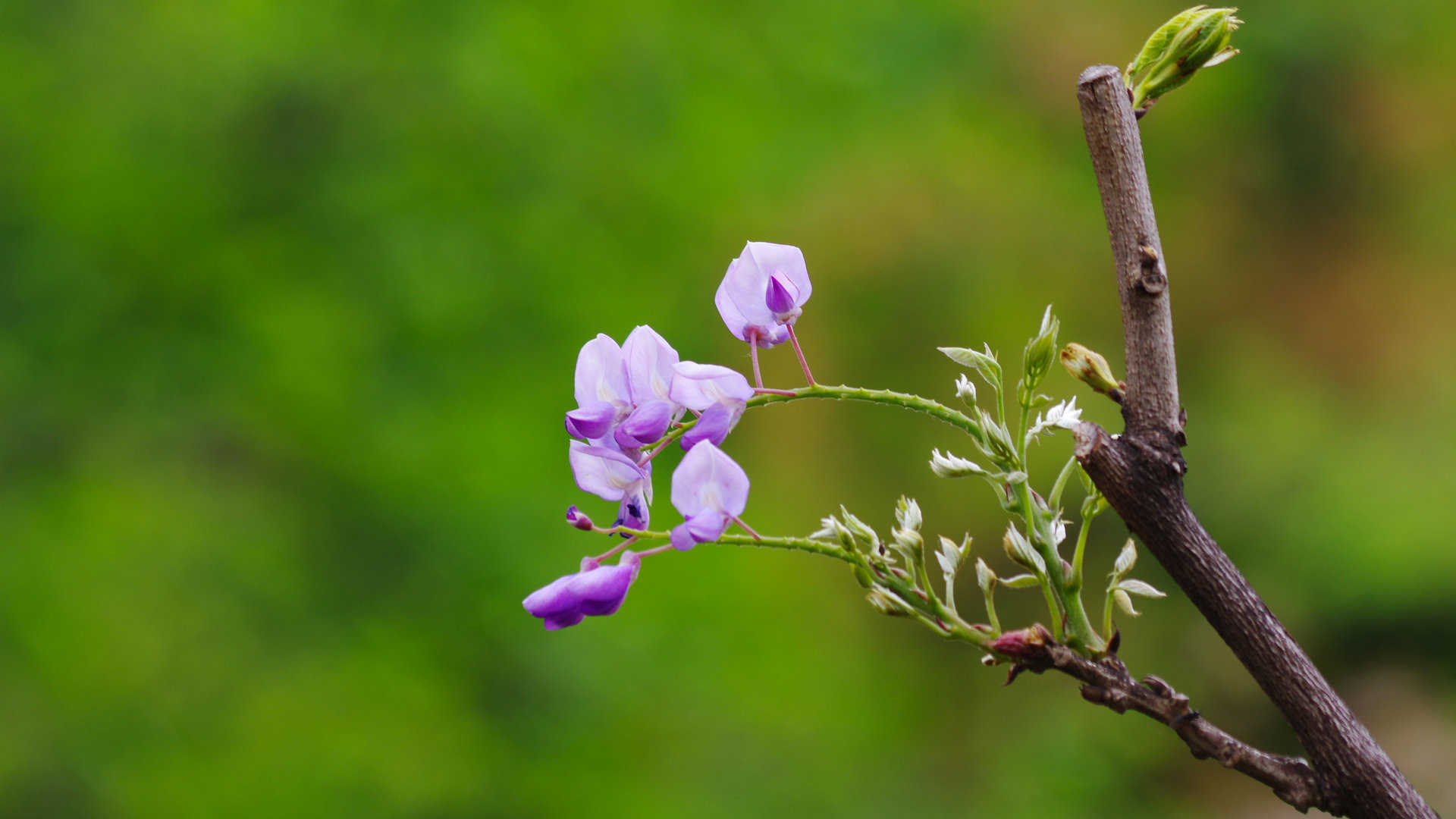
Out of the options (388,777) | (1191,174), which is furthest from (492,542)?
(1191,174)

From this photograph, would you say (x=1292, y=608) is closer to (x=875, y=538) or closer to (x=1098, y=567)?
(x=1098, y=567)

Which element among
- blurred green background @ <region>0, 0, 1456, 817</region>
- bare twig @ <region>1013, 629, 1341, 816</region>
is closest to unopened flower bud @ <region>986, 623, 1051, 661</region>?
bare twig @ <region>1013, 629, 1341, 816</region>

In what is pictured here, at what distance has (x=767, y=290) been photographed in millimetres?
347

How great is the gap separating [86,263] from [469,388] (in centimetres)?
49

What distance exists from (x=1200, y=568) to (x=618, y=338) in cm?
123

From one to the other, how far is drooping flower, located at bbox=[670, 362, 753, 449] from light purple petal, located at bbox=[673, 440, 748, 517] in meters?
0.01

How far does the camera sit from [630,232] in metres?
1.53

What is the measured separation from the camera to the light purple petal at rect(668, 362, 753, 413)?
301 millimetres

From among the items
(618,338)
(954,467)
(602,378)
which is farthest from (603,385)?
(618,338)

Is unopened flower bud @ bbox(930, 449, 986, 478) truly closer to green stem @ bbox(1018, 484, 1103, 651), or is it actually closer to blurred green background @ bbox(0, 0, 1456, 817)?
green stem @ bbox(1018, 484, 1103, 651)

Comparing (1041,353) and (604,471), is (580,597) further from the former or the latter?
(1041,353)

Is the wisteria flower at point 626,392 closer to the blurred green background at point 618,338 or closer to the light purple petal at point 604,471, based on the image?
the light purple petal at point 604,471

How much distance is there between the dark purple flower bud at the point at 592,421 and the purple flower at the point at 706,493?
38mm

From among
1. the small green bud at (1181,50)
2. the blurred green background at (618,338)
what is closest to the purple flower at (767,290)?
the small green bud at (1181,50)
